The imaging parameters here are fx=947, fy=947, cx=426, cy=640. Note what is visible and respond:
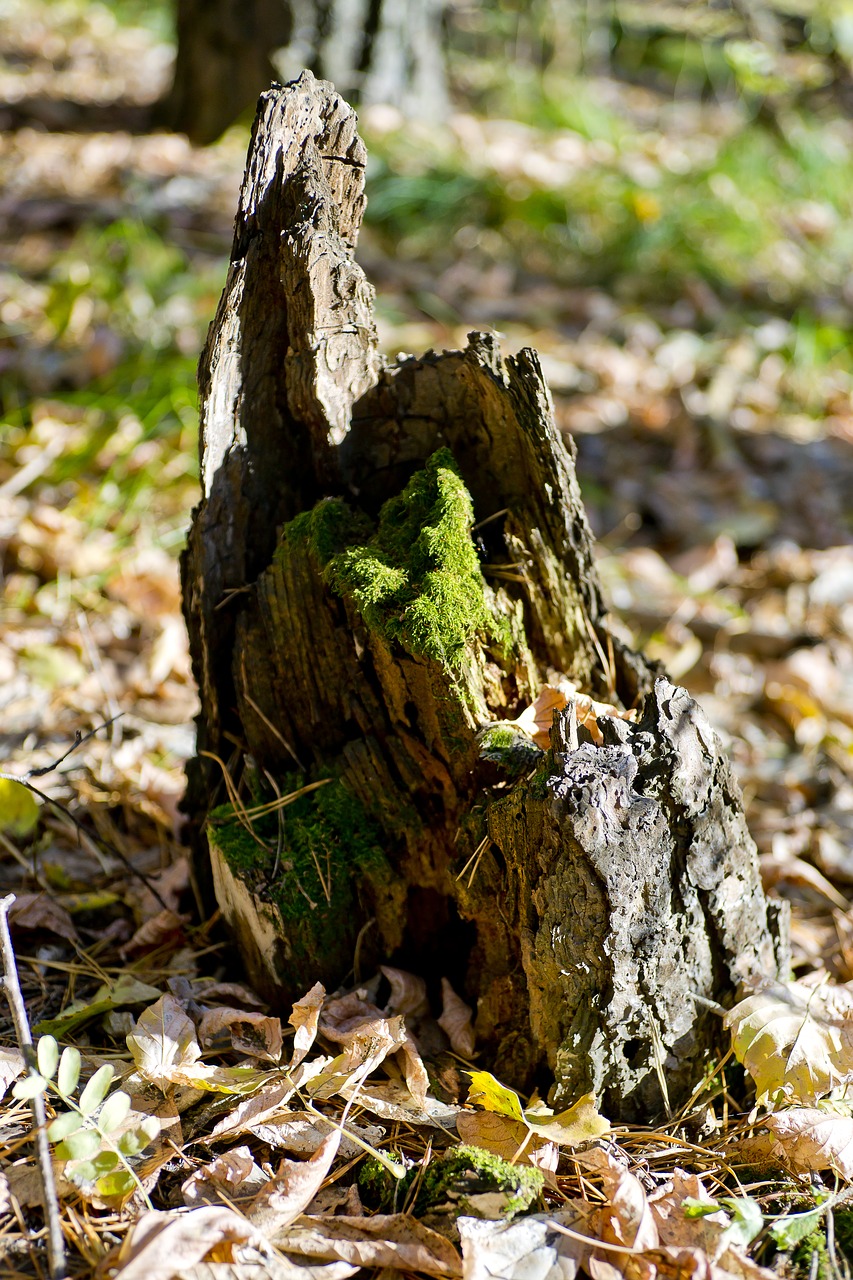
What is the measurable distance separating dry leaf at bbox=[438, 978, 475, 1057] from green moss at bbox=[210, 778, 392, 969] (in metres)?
0.23

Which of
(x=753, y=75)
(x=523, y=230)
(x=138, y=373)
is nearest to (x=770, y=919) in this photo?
(x=138, y=373)

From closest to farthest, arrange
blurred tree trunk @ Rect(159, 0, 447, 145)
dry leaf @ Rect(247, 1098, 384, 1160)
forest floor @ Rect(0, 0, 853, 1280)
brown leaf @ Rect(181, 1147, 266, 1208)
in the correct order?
brown leaf @ Rect(181, 1147, 266, 1208) → dry leaf @ Rect(247, 1098, 384, 1160) → forest floor @ Rect(0, 0, 853, 1280) → blurred tree trunk @ Rect(159, 0, 447, 145)

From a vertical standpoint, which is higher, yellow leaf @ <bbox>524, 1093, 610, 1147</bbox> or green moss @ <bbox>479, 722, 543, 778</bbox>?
green moss @ <bbox>479, 722, 543, 778</bbox>

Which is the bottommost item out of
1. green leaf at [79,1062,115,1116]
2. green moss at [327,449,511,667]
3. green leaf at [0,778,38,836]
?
green leaf at [79,1062,115,1116]

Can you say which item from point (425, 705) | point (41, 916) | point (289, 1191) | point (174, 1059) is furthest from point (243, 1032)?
point (425, 705)

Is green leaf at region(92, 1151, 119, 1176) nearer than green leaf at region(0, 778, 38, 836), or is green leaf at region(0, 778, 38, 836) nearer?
green leaf at region(92, 1151, 119, 1176)

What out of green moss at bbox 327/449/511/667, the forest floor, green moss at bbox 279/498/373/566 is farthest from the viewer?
the forest floor

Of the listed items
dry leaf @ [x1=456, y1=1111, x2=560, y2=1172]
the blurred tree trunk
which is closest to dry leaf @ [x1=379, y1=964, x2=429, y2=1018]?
dry leaf @ [x1=456, y1=1111, x2=560, y2=1172]

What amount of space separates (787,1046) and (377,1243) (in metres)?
0.83

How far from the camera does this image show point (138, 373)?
453 centimetres

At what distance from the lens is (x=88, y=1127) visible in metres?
1.52

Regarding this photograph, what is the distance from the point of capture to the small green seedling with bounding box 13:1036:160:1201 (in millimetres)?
1406

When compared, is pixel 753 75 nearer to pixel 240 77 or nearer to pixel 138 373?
pixel 240 77

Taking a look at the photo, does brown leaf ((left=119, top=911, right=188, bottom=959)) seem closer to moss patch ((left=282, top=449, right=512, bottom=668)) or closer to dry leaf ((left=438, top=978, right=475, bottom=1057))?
dry leaf ((left=438, top=978, right=475, bottom=1057))
